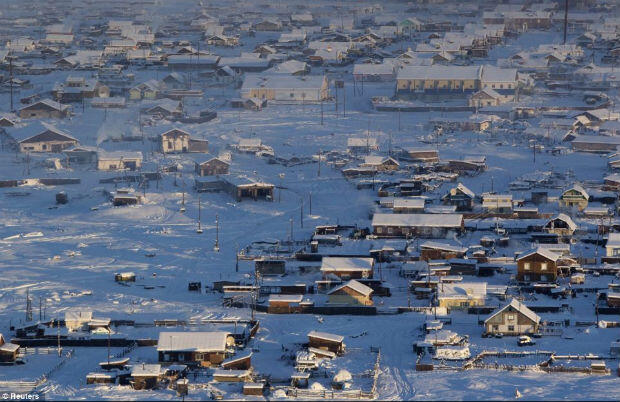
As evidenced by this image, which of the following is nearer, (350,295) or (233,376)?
(233,376)

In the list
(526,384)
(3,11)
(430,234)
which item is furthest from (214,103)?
(3,11)

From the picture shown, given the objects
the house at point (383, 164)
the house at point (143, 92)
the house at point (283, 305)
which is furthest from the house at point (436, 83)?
the house at point (283, 305)

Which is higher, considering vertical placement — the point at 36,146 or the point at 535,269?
the point at 36,146

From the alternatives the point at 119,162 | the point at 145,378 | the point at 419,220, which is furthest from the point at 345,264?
the point at 119,162

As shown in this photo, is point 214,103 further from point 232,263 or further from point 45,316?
point 45,316

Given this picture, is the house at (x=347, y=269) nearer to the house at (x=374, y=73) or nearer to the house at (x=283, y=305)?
the house at (x=283, y=305)

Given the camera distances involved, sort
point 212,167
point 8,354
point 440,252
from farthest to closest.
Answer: point 212,167
point 440,252
point 8,354

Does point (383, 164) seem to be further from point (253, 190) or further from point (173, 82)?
point (173, 82)
